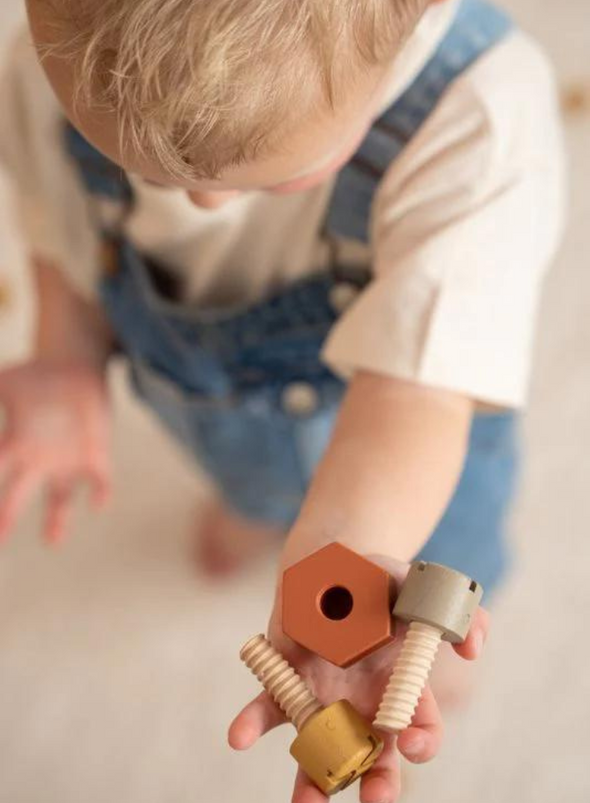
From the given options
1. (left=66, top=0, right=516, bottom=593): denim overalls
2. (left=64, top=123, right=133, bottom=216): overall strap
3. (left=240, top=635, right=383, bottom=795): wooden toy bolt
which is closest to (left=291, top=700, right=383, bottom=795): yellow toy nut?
(left=240, top=635, right=383, bottom=795): wooden toy bolt

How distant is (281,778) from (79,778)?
0.14 meters

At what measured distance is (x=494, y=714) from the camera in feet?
1.96

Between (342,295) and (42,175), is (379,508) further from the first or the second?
(42,175)

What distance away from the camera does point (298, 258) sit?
54 cm

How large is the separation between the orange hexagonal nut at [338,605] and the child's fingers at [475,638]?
0.02 meters

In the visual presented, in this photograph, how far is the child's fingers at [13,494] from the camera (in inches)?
24.5

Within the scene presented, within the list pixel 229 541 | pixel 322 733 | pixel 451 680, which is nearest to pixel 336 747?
pixel 322 733

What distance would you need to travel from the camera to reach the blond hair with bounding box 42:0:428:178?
302 millimetres

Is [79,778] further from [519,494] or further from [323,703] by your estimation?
[519,494]

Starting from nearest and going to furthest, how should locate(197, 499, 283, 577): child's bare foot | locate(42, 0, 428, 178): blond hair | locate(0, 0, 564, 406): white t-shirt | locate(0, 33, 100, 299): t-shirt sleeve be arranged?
1. locate(42, 0, 428, 178): blond hair
2. locate(0, 0, 564, 406): white t-shirt
3. locate(0, 33, 100, 299): t-shirt sleeve
4. locate(197, 499, 283, 577): child's bare foot

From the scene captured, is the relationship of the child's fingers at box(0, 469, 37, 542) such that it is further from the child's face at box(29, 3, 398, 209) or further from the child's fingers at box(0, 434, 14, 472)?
the child's face at box(29, 3, 398, 209)

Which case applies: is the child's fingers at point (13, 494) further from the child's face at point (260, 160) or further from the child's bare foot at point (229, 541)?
the child's face at point (260, 160)

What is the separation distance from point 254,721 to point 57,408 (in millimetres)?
367

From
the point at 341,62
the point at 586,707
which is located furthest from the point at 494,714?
the point at 341,62
